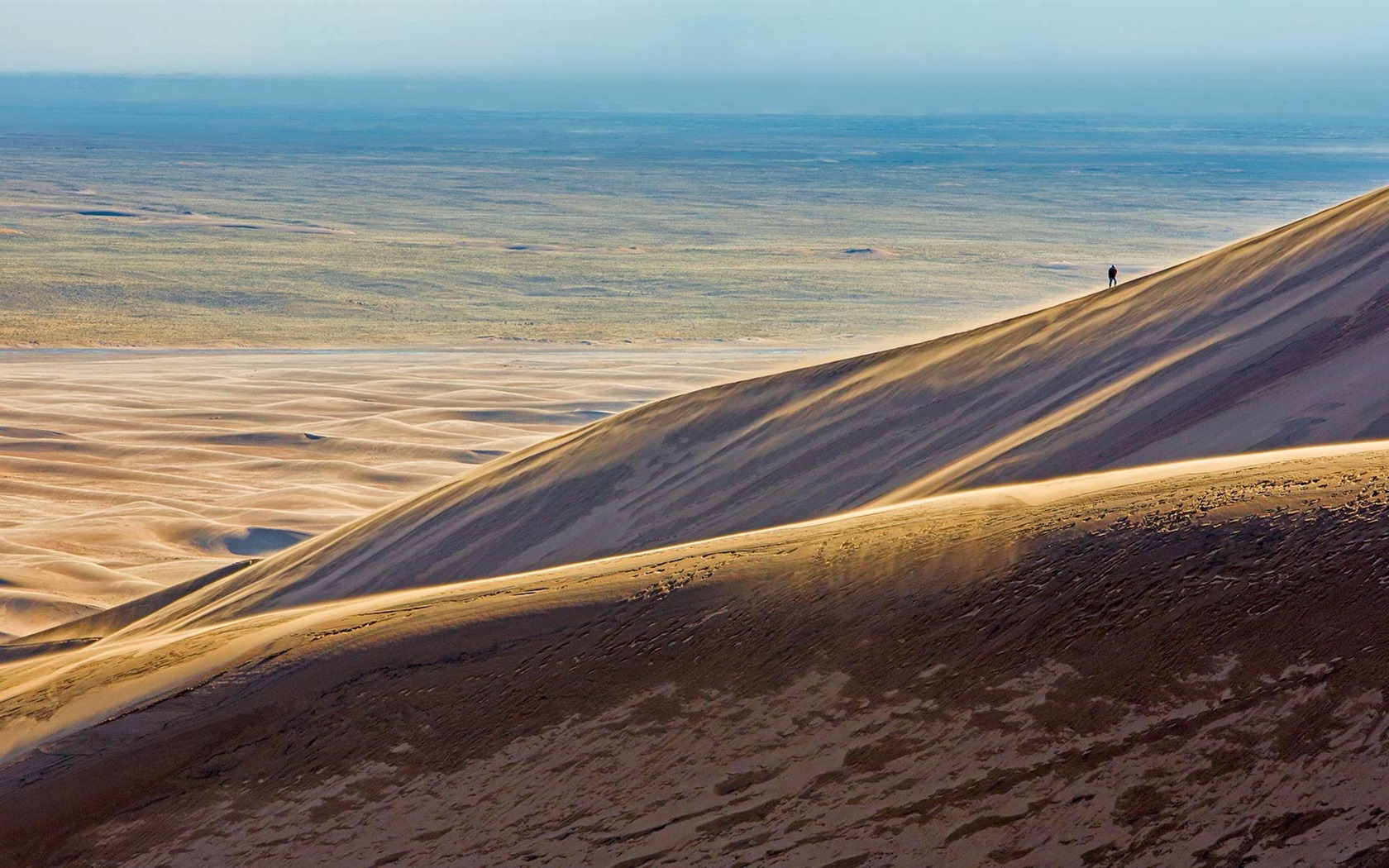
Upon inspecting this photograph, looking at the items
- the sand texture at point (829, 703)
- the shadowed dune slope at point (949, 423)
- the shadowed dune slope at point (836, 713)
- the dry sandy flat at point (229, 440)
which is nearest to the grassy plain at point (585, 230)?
the dry sandy flat at point (229, 440)

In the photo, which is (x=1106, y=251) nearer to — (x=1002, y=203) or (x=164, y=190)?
(x=1002, y=203)

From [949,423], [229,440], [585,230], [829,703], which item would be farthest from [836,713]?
[585,230]

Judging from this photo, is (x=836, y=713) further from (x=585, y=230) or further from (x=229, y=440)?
(x=585, y=230)

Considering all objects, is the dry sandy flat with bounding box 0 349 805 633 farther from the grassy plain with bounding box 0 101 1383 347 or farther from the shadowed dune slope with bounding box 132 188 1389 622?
the grassy plain with bounding box 0 101 1383 347

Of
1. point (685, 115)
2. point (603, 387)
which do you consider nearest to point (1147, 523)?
point (603, 387)

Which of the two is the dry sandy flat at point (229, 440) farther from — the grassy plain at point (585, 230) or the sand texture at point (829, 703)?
the sand texture at point (829, 703)

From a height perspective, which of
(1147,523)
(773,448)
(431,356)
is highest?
(1147,523)

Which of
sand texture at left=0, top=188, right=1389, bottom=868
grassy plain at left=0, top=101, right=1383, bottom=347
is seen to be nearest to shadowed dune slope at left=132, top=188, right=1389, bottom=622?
sand texture at left=0, top=188, right=1389, bottom=868
